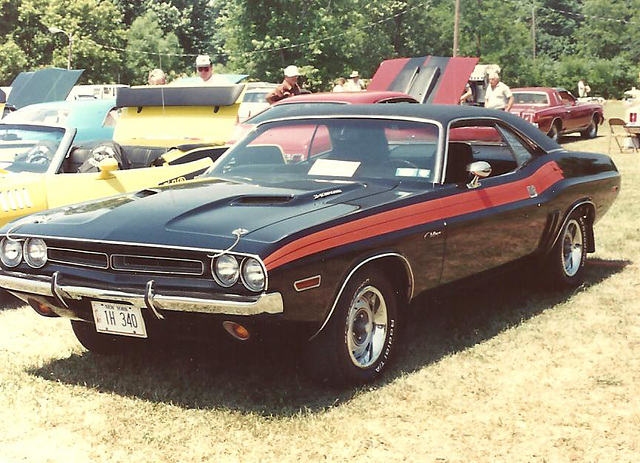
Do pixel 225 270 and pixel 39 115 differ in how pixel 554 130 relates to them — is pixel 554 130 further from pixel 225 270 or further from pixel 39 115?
pixel 225 270

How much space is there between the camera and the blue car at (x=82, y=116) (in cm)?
1228

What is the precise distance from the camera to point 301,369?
482 cm

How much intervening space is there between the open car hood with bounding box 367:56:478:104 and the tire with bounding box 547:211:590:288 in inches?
266

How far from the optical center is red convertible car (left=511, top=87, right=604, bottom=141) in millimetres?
21094

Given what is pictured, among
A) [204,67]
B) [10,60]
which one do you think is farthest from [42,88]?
[10,60]

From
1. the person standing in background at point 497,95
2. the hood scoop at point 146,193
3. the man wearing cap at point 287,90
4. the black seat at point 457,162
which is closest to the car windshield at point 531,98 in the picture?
the person standing in background at point 497,95

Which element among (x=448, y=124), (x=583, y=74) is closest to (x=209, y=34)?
(x=583, y=74)

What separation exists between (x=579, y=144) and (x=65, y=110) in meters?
13.7

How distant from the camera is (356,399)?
4395 mm

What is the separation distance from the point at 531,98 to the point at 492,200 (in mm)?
17637

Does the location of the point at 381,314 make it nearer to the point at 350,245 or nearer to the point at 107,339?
the point at 350,245

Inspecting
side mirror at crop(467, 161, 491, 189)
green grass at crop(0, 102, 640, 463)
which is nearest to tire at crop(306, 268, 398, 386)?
green grass at crop(0, 102, 640, 463)

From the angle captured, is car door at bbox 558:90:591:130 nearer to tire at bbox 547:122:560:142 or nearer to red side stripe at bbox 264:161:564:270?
tire at bbox 547:122:560:142

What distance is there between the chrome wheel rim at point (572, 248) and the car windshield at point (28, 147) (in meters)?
4.08
